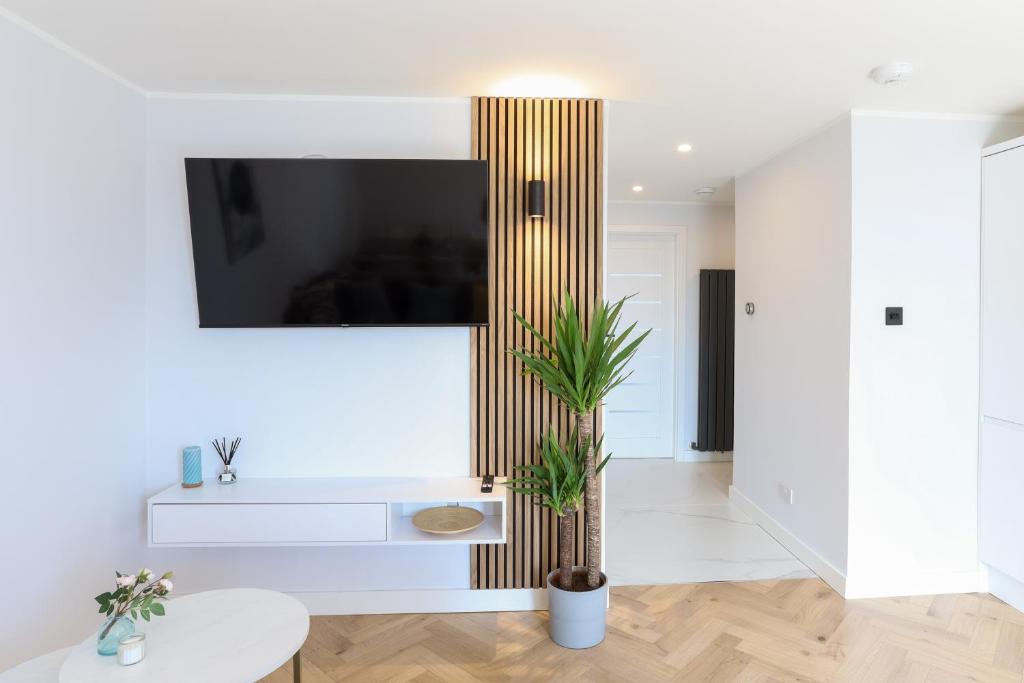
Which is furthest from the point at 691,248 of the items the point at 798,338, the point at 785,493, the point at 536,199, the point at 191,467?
the point at 191,467

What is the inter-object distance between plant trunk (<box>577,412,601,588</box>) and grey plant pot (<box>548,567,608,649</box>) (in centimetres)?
8

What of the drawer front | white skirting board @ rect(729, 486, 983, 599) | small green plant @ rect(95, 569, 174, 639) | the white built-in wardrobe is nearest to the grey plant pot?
the drawer front

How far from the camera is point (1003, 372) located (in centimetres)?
297

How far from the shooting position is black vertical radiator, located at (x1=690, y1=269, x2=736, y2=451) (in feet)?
18.6

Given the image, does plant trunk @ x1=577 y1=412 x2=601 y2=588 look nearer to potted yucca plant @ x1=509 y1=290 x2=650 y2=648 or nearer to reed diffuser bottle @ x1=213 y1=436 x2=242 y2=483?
potted yucca plant @ x1=509 y1=290 x2=650 y2=648

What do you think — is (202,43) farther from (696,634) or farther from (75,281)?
(696,634)

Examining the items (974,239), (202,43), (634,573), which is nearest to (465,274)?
(202,43)

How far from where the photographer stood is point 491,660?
254 cm

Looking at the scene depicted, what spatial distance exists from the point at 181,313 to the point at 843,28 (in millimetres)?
3047

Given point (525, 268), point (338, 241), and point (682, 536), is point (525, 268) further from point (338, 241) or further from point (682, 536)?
point (682, 536)

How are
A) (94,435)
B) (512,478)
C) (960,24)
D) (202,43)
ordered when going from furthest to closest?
(512,478) < (94,435) < (202,43) < (960,24)

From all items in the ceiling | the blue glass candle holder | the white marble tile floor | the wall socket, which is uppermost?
the ceiling

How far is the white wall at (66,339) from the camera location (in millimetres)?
2152

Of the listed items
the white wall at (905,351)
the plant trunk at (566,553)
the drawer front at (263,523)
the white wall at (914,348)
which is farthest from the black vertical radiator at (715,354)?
the drawer front at (263,523)
